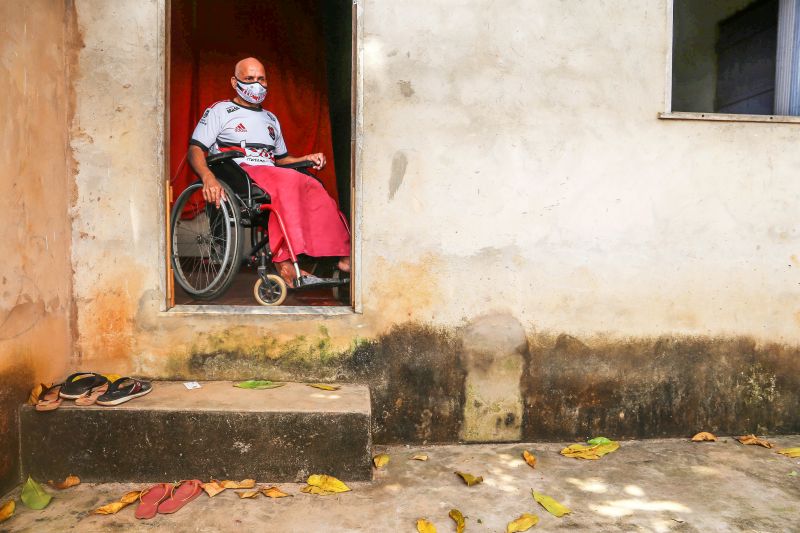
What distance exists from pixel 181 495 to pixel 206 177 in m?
1.84

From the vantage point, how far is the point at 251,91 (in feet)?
12.8

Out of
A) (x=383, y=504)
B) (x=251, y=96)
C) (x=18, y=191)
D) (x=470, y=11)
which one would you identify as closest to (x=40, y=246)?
(x=18, y=191)

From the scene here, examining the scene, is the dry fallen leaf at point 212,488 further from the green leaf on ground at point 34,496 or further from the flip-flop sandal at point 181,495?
the green leaf on ground at point 34,496

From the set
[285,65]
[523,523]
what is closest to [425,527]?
[523,523]

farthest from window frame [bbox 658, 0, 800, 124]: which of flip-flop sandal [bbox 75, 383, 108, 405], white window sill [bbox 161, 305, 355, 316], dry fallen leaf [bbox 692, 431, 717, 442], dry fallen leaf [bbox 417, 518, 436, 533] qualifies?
flip-flop sandal [bbox 75, 383, 108, 405]

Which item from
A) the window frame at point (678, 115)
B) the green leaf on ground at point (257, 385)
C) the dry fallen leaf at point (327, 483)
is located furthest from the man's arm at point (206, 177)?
the window frame at point (678, 115)

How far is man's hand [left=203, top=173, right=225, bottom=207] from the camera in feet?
11.1

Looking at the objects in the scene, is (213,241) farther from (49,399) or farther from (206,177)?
(49,399)

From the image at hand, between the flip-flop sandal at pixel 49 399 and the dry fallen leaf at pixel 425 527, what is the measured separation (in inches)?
66.5

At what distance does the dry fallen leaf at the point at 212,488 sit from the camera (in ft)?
8.20

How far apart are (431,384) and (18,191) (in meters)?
2.20

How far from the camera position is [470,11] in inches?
120

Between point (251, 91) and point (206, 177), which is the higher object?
point (251, 91)

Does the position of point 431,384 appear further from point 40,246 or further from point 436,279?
point 40,246
